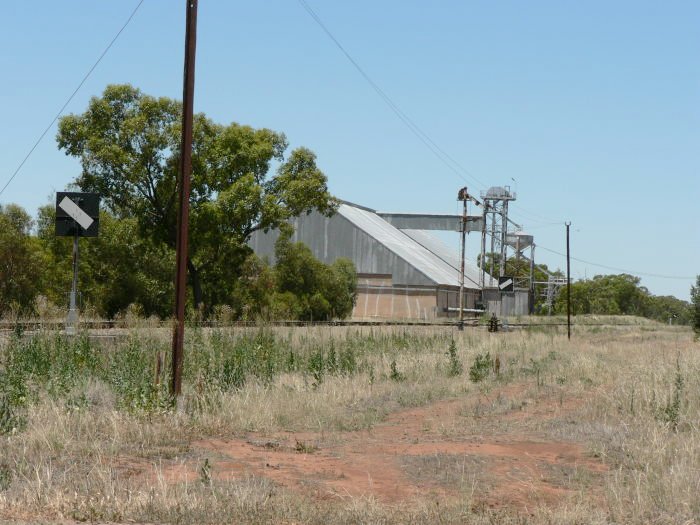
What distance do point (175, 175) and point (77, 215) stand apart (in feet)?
85.7

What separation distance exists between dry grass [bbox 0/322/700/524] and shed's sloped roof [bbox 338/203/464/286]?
53138 millimetres

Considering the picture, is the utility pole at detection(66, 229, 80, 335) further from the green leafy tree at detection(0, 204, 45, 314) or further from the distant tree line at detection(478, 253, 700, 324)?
the distant tree line at detection(478, 253, 700, 324)

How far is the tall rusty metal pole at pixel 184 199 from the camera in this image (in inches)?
560

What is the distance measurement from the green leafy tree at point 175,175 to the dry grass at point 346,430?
25.5 meters

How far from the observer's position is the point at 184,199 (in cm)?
1486

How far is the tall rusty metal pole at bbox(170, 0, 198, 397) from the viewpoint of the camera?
14.2 meters

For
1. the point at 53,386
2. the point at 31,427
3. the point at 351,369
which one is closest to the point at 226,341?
the point at 351,369

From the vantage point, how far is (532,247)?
90125 millimetres

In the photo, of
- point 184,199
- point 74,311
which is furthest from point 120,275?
point 184,199

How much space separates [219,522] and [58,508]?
1.44 m

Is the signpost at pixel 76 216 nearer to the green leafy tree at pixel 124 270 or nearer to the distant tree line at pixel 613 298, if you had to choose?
the green leafy tree at pixel 124 270

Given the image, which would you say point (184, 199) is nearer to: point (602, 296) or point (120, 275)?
point (120, 275)

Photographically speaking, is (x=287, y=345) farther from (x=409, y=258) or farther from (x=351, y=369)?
(x=409, y=258)

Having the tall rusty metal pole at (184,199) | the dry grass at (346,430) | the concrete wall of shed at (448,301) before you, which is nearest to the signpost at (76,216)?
the dry grass at (346,430)
